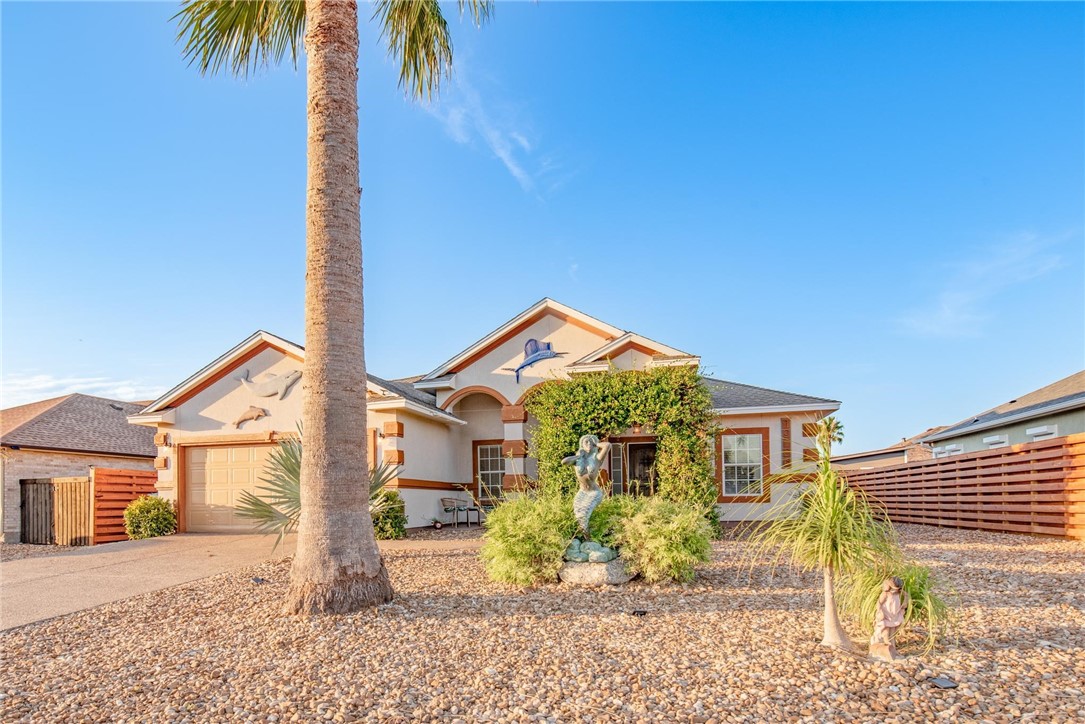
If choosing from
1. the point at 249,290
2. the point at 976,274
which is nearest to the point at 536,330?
the point at 249,290

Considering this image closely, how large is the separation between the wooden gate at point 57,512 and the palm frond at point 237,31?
10.5 metres

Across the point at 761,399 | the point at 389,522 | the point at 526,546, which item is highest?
the point at 761,399

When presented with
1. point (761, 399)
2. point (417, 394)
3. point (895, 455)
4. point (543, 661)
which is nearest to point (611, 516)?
point (543, 661)

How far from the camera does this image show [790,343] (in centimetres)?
1434

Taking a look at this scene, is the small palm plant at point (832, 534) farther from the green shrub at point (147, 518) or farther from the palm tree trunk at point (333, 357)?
the green shrub at point (147, 518)

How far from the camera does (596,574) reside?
289 inches

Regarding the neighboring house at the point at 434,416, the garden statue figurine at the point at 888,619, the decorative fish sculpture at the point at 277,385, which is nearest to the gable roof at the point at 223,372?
the neighboring house at the point at 434,416

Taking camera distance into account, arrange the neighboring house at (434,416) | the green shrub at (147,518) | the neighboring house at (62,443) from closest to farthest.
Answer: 1. the green shrub at (147,518)
2. the neighboring house at (434,416)
3. the neighboring house at (62,443)

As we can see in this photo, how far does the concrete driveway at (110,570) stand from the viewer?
7.48m

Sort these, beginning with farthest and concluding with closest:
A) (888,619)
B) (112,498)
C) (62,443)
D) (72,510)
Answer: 1. (62,443)
2. (112,498)
3. (72,510)
4. (888,619)

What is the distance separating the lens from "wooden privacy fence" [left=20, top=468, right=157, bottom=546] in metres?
14.1

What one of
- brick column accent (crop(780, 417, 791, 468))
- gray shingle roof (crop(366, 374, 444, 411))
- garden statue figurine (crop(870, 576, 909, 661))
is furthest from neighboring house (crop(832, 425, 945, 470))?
garden statue figurine (crop(870, 576, 909, 661))

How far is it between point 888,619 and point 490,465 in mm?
13995

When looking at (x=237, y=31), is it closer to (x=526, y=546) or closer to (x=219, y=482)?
(x=526, y=546)
